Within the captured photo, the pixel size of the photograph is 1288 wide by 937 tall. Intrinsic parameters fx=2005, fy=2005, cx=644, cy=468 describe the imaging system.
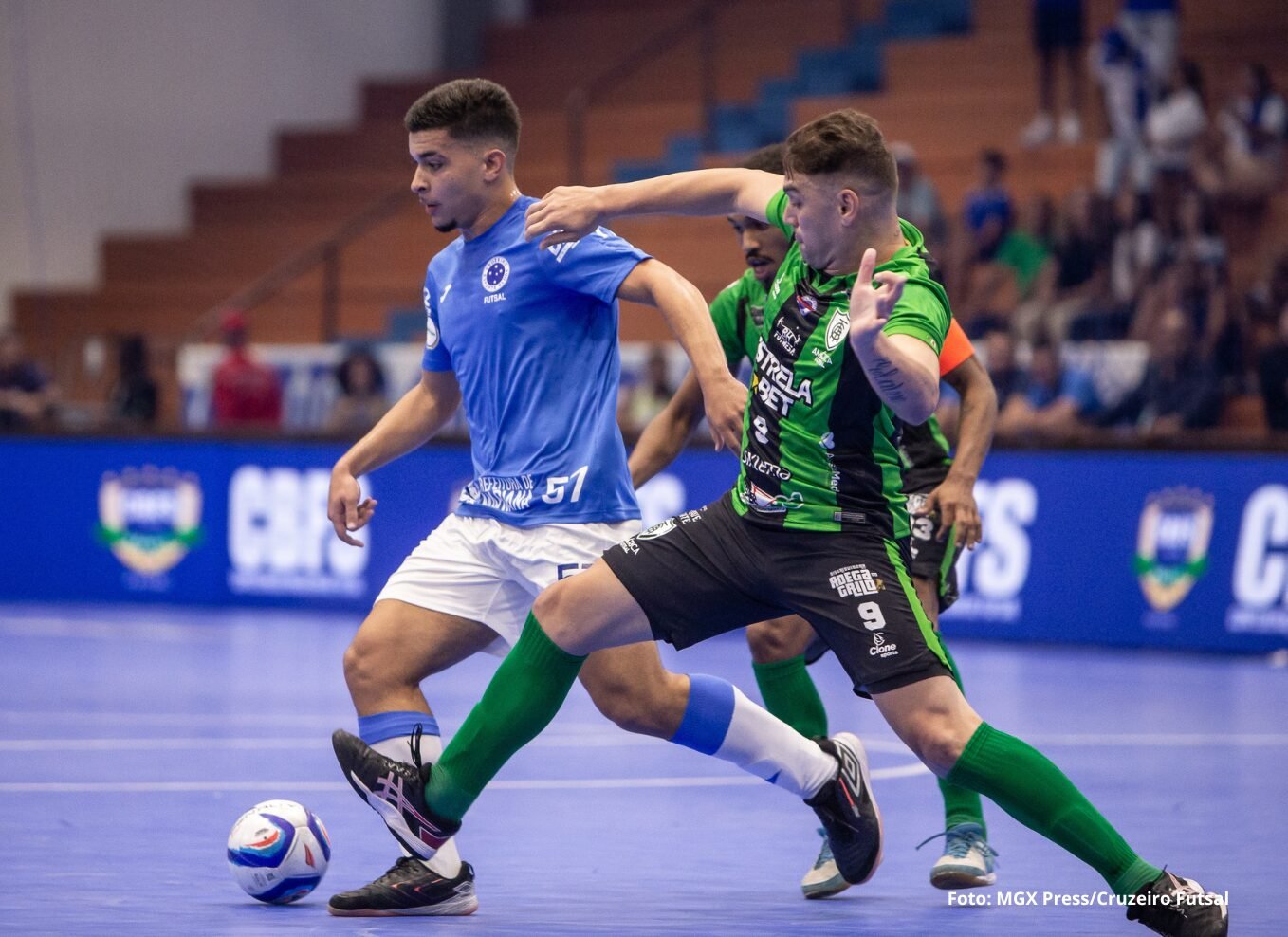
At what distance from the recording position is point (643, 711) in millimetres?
5422

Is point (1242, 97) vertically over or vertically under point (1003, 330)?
over

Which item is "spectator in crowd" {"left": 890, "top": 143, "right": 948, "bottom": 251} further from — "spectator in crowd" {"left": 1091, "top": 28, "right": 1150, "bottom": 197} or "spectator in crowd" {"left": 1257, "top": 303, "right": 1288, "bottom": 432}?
"spectator in crowd" {"left": 1257, "top": 303, "right": 1288, "bottom": 432}

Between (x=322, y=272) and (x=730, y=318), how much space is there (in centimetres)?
1678

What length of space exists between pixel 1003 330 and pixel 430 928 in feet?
34.6

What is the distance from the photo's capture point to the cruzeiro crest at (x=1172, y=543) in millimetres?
12391

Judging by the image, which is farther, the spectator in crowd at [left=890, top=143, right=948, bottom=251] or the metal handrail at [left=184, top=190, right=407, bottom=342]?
the metal handrail at [left=184, top=190, right=407, bottom=342]

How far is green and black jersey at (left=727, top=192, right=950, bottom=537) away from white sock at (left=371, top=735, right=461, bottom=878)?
1.05m

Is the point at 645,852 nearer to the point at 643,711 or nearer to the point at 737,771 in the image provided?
the point at 643,711

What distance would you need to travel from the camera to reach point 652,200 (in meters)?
5.23

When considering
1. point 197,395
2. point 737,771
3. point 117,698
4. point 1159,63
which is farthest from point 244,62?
point 737,771

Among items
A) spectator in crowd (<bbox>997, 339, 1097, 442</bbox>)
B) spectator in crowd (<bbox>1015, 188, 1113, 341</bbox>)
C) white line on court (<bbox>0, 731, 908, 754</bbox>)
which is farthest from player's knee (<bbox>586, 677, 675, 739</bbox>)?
spectator in crowd (<bbox>1015, 188, 1113, 341</bbox>)

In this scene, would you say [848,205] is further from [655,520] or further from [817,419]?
[655,520]

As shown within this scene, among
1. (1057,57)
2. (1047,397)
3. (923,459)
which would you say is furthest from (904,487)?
(1057,57)

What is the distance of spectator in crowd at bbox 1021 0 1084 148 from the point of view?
18172mm
